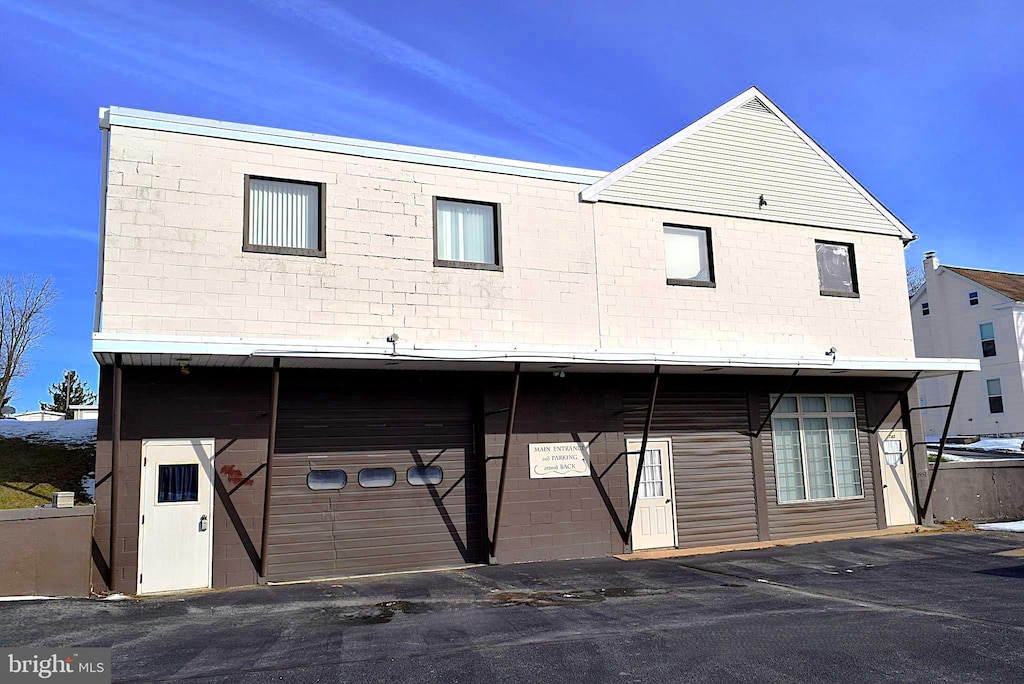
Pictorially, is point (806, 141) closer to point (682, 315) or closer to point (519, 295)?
point (682, 315)

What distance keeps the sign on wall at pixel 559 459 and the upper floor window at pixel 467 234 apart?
3073 mm

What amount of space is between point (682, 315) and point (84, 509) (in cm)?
967

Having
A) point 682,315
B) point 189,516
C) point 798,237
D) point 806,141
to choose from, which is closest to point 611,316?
point 682,315

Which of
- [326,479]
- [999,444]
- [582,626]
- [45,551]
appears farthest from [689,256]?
[999,444]

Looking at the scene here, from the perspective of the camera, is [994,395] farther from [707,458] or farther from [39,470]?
[39,470]

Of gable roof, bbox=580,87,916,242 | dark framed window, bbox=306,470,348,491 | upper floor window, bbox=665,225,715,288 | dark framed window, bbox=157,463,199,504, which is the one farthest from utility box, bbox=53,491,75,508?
upper floor window, bbox=665,225,715,288

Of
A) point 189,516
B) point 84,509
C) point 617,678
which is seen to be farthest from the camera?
point 189,516

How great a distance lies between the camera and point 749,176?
15.2 meters

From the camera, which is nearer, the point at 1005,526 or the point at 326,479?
the point at 326,479

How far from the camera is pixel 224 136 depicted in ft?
37.2

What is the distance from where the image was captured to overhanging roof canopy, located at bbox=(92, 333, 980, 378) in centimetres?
984

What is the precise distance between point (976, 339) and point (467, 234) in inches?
1181

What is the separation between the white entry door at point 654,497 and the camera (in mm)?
13594

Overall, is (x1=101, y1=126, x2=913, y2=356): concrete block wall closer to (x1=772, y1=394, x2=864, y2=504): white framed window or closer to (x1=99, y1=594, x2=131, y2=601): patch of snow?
(x1=772, y1=394, x2=864, y2=504): white framed window
